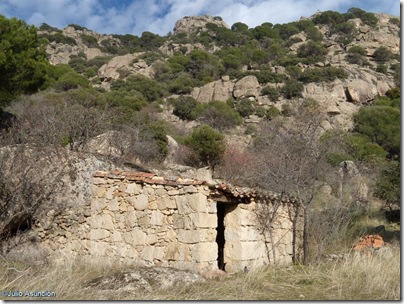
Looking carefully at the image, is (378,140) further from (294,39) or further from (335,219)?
(294,39)

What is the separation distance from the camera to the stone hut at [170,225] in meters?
7.75

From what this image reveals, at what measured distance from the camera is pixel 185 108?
114 feet

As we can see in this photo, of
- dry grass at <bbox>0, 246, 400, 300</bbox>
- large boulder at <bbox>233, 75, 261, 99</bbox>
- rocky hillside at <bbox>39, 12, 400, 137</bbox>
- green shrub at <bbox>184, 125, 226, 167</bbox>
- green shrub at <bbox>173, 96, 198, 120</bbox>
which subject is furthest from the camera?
large boulder at <bbox>233, 75, 261, 99</bbox>

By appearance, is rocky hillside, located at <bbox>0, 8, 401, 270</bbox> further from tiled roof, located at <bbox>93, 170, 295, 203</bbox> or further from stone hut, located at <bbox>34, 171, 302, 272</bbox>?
tiled roof, located at <bbox>93, 170, 295, 203</bbox>

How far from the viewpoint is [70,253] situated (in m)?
8.78

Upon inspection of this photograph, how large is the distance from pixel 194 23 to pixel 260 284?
6494 cm

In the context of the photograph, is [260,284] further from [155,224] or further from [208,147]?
[208,147]

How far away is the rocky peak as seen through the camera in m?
65.9

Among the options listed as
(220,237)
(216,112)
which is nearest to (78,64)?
(216,112)

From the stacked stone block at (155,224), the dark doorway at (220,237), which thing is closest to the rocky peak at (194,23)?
the dark doorway at (220,237)

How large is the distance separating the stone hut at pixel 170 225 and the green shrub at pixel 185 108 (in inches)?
1003

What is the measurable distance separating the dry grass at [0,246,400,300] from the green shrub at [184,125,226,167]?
15314 millimetres

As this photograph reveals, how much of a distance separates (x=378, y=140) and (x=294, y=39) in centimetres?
2751

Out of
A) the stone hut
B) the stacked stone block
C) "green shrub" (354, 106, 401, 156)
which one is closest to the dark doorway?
the stone hut
